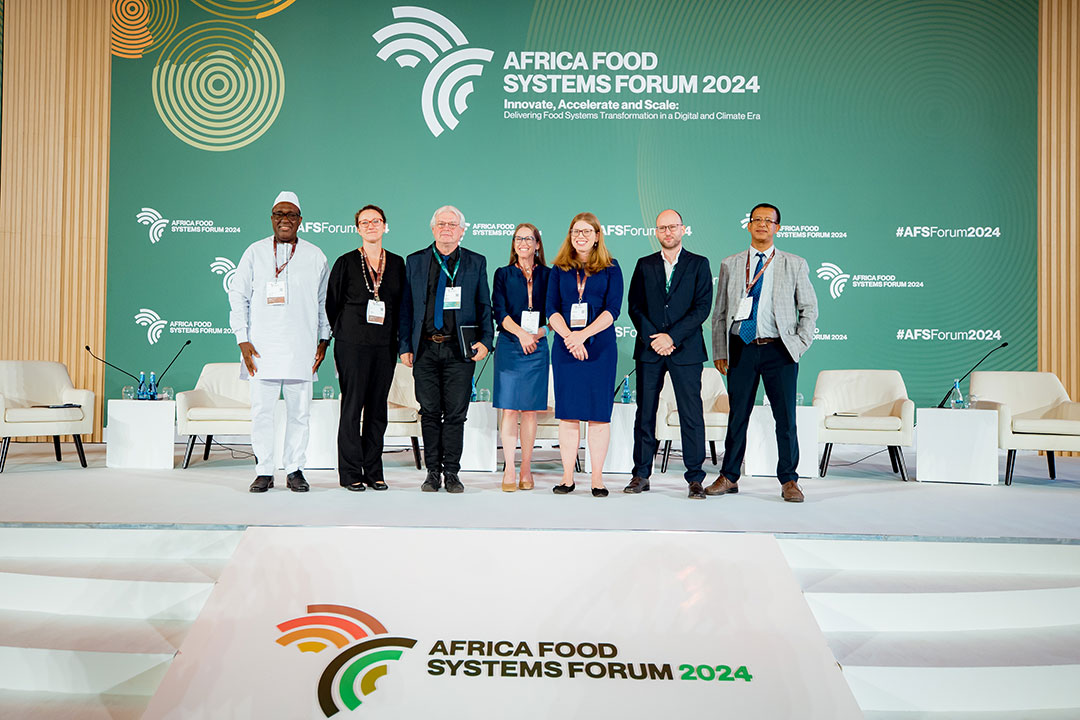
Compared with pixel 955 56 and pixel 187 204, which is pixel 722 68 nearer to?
pixel 955 56

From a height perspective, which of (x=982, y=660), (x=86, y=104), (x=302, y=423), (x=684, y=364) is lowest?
(x=982, y=660)

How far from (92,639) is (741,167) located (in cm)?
572

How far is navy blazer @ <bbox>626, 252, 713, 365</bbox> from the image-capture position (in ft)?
12.5

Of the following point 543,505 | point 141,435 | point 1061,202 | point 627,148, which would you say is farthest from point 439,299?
point 1061,202

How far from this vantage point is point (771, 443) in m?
4.99

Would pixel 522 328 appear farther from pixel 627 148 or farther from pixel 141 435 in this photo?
pixel 627 148

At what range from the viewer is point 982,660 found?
7.81ft

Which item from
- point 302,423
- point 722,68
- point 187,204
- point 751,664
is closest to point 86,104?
point 187,204

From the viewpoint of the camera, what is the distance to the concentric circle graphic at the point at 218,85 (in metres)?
6.51

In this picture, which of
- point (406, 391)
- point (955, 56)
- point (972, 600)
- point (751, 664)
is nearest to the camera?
point (751, 664)

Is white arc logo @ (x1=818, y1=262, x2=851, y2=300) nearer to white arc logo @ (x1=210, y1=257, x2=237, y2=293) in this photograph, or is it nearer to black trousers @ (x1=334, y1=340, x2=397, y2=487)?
black trousers @ (x1=334, y1=340, x2=397, y2=487)

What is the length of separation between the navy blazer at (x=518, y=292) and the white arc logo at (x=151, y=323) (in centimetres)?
396

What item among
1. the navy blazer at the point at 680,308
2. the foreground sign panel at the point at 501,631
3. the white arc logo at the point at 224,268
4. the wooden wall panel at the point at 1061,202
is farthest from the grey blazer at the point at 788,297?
the white arc logo at the point at 224,268

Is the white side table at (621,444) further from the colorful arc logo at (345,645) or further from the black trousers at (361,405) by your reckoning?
the colorful arc logo at (345,645)
